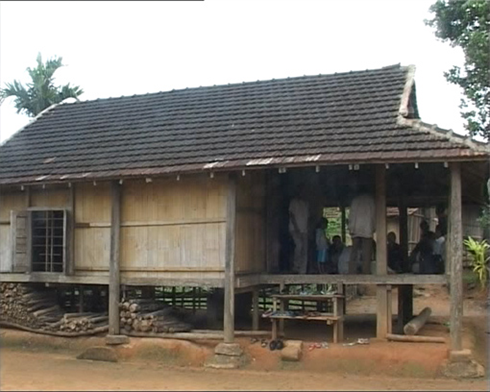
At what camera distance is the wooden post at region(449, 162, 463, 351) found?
10766 millimetres

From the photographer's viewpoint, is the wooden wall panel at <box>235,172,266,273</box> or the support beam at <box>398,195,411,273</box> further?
the support beam at <box>398,195,411,273</box>

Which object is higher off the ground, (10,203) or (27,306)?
(10,203)

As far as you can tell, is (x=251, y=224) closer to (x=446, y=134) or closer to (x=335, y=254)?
(x=335, y=254)

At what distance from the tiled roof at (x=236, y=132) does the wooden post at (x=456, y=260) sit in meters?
0.73

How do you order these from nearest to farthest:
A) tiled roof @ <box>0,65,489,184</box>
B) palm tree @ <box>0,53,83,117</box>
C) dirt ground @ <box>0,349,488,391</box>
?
1. dirt ground @ <box>0,349,488,391</box>
2. tiled roof @ <box>0,65,489,184</box>
3. palm tree @ <box>0,53,83,117</box>

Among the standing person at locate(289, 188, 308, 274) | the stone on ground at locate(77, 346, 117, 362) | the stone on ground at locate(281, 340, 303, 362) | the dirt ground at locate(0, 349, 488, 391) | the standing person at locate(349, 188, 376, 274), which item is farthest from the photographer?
the standing person at locate(289, 188, 308, 274)

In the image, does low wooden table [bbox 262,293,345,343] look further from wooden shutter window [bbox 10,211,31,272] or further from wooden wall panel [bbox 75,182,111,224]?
wooden shutter window [bbox 10,211,31,272]

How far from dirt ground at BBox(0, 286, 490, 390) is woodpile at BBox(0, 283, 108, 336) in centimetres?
26

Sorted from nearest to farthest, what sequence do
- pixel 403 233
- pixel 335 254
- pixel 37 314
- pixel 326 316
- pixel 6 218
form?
1. pixel 326 316
2. pixel 335 254
3. pixel 37 314
4. pixel 6 218
5. pixel 403 233

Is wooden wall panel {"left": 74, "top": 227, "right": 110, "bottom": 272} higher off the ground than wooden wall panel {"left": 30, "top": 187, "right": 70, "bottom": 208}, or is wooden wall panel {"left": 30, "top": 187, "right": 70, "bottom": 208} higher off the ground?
wooden wall panel {"left": 30, "top": 187, "right": 70, "bottom": 208}

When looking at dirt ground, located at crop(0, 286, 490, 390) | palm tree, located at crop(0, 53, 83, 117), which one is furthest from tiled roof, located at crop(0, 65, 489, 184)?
palm tree, located at crop(0, 53, 83, 117)

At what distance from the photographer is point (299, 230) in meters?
12.9

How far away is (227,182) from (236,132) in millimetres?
1257

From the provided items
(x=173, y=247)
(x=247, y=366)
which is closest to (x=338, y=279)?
(x=247, y=366)
